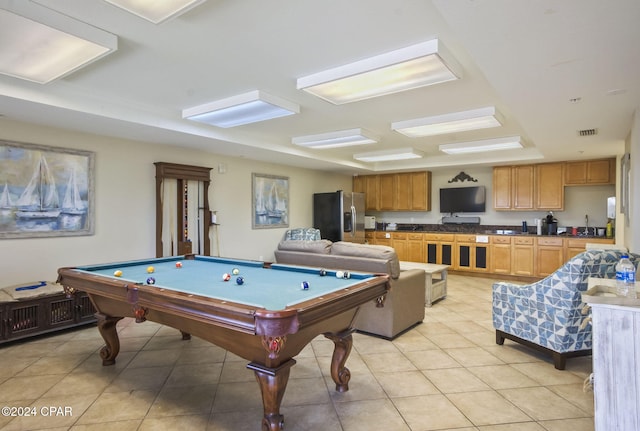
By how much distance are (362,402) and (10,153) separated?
4.32m

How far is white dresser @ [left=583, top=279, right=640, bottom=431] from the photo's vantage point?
68.0 inches

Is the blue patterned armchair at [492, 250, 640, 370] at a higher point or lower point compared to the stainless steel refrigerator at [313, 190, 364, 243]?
lower

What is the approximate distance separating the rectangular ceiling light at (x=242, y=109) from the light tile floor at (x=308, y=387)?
2.44 m

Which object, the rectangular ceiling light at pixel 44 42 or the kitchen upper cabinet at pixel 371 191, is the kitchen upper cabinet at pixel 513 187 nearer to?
the kitchen upper cabinet at pixel 371 191

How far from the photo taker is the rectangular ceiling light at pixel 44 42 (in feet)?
6.93

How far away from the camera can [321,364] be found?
10.4 ft

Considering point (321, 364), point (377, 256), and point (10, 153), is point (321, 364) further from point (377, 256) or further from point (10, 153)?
point (10, 153)

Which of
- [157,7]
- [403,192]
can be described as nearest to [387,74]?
[157,7]

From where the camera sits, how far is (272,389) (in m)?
1.95

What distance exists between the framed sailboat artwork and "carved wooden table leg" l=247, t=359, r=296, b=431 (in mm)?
4889

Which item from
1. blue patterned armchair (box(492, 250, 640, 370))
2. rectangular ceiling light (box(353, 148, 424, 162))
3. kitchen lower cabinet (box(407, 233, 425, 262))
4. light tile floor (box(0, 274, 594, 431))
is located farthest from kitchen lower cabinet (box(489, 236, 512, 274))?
blue patterned armchair (box(492, 250, 640, 370))

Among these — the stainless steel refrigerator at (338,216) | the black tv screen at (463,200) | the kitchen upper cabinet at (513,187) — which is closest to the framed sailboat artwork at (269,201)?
the stainless steel refrigerator at (338,216)

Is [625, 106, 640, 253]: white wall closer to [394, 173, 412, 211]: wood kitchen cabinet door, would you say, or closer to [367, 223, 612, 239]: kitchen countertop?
[367, 223, 612, 239]: kitchen countertop

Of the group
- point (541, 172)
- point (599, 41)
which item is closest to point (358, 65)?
point (599, 41)
